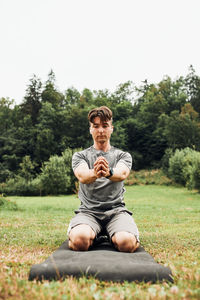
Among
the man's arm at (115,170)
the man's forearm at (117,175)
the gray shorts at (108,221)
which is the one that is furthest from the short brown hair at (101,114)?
the gray shorts at (108,221)

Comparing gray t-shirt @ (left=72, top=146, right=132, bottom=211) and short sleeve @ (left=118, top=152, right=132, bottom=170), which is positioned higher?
short sleeve @ (left=118, top=152, right=132, bottom=170)

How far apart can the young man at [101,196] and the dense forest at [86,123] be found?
42.1m

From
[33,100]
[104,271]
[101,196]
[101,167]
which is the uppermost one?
[33,100]

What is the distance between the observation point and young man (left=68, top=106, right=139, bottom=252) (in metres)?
3.90

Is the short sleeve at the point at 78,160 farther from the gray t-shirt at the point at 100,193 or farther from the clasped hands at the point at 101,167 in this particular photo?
the clasped hands at the point at 101,167

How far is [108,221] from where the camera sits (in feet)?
14.5

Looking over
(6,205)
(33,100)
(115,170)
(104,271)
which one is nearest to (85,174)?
(115,170)

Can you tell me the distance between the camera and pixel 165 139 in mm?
54188

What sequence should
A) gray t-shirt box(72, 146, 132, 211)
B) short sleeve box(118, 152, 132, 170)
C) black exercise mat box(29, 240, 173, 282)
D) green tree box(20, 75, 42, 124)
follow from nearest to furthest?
black exercise mat box(29, 240, 173, 282), gray t-shirt box(72, 146, 132, 211), short sleeve box(118, 152, 132, 170), green tree box(20, 75, 42, 124)

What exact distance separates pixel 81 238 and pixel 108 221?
0.70 meters

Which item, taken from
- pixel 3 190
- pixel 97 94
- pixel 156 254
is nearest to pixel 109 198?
pixel 156 254

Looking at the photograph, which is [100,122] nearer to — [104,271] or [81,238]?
[81,238]

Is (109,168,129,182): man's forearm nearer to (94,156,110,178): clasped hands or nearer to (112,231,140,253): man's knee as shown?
(94,156,110,178): clasped hands

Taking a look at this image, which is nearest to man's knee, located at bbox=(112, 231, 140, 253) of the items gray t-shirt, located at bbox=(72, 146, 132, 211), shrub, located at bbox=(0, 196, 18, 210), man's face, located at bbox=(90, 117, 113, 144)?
gray t-shirt, located at bbox=(72, 146, 132, 211)
